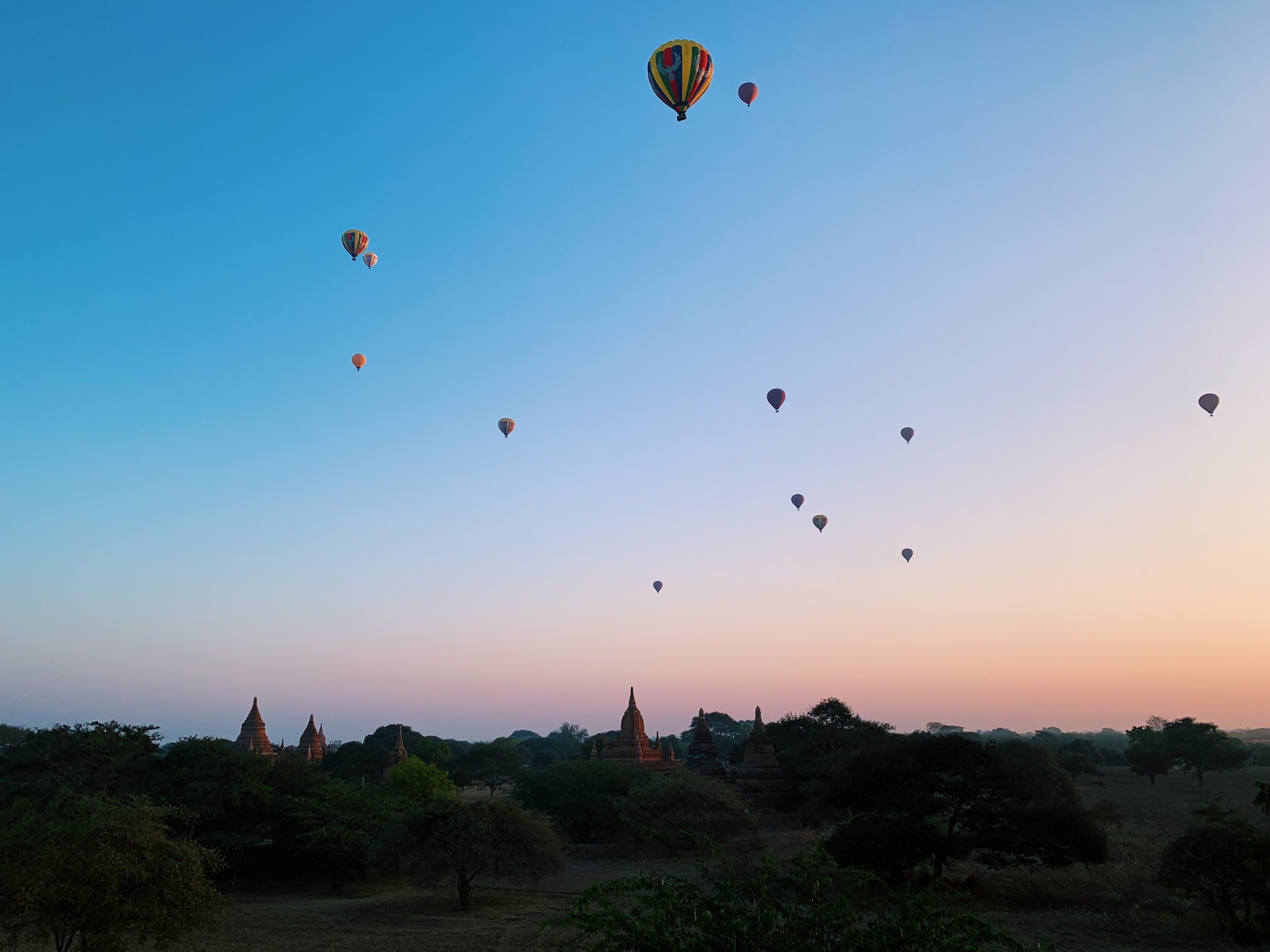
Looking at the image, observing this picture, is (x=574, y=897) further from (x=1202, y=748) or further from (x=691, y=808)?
(x=1202, y=748)

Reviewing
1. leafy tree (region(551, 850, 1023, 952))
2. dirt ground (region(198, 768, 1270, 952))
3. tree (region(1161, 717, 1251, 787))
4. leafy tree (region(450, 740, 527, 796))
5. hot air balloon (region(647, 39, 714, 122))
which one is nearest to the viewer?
leafy tree (region(551, 850, 1023, 952))

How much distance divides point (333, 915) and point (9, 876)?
14.6 meters

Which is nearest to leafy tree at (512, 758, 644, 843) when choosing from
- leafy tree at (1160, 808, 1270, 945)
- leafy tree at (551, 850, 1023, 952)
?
leafy tree at (1160, 808, 1270, 945)

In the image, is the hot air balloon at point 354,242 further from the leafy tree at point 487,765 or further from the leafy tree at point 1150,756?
the leafy tree at point 1150,756

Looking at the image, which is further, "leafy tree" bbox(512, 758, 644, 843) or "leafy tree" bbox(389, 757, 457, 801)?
"leafy tree" bbox(389, 757, 457, 801)

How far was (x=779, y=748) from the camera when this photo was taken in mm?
66312

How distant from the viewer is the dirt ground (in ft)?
72.1

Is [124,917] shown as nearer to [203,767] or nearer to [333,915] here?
[333,915]

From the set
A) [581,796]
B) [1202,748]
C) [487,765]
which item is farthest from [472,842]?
[1202,748]

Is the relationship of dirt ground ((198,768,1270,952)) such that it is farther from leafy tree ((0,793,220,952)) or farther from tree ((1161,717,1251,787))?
tree ((1161,717,1251,787))

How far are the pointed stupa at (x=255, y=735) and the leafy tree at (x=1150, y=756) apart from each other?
254 ft

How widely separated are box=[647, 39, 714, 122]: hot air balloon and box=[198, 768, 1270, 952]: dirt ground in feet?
97.4

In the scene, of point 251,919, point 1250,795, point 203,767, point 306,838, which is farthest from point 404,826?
point 1250,795

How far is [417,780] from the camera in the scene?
52.1 meters
